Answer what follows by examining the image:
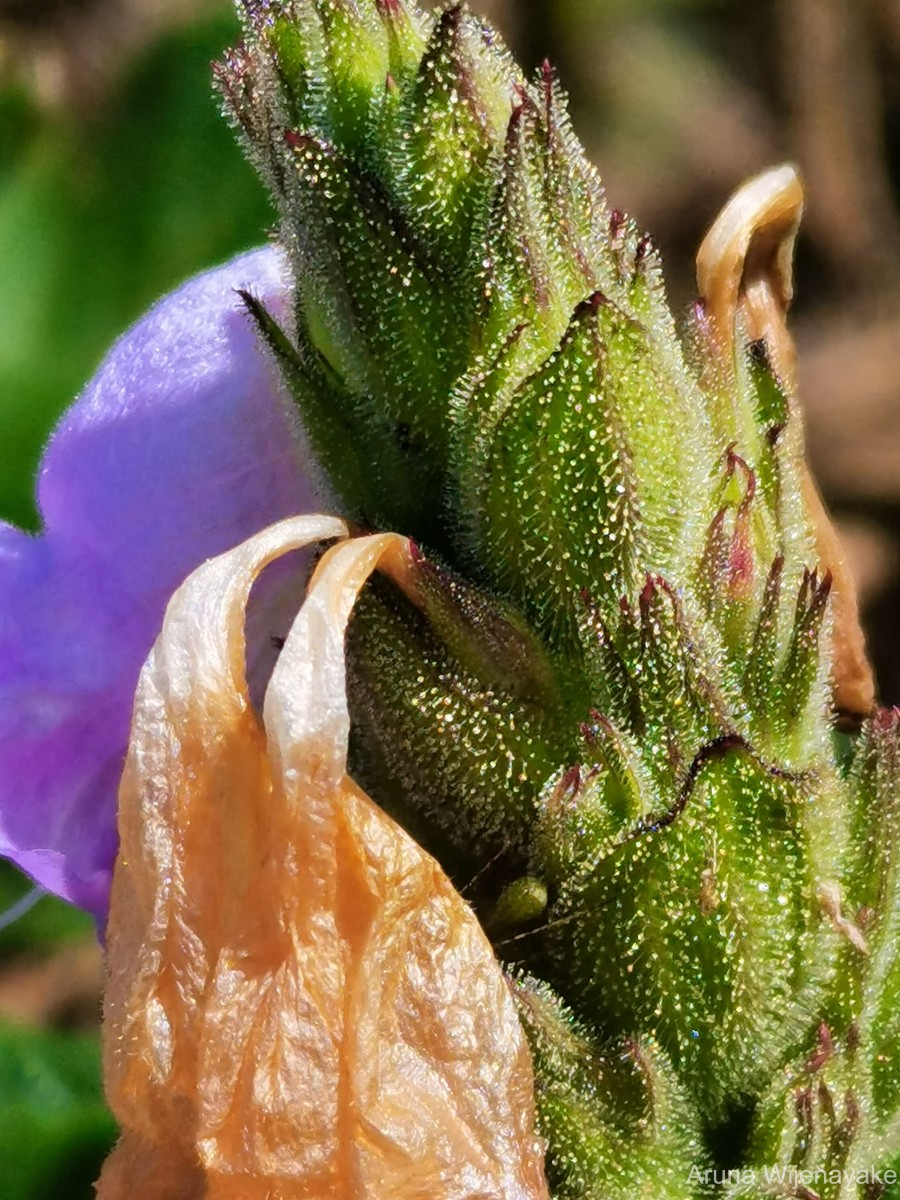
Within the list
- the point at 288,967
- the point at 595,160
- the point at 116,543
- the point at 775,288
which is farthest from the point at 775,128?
the point at 288,967

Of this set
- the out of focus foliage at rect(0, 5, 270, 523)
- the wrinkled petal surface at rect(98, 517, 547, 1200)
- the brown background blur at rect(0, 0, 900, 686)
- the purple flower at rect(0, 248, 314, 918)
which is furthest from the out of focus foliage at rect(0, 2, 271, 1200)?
the wrinkled petal surface at rect(98, 517, 547, 1200)

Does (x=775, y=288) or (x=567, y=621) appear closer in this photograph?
(x=567, y=621)

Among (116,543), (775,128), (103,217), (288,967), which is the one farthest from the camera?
(775,128)

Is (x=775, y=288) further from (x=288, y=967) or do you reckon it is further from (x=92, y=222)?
→ (x=92, y=222)

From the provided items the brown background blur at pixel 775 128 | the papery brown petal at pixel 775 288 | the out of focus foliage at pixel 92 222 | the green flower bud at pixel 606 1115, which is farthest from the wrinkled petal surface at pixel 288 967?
the brown background blur at pixel 775 128

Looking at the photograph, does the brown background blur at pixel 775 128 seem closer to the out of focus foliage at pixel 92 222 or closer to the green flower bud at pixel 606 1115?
the out of focus foliage at pixel 92 222

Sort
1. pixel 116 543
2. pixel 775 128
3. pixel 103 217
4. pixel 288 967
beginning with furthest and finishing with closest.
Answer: pixel 775 128 → pixel 103 217 → pixel 116 543 → pixel 288 967

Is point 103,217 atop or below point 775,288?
atop

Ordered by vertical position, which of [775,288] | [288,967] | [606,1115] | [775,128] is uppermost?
[775,128]
